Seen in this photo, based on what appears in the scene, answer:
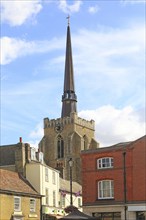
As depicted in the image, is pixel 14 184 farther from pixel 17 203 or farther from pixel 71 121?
pixel 71 121

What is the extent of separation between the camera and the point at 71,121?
4572 inches

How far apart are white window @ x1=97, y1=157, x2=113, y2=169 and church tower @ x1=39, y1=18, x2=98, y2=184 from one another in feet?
197

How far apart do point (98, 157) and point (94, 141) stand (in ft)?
228

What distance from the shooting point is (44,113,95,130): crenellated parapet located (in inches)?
4579

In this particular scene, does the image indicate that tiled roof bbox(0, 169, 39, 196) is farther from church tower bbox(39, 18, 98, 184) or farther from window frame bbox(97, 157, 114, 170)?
church tower bbox(39, 18, 98, 184)

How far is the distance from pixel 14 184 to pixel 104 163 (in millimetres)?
10156

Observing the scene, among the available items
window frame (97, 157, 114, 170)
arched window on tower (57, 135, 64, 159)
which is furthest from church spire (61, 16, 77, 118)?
window frame (97, 157, 114, 170)

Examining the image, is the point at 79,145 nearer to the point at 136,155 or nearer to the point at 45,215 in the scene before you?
the point at 45,215

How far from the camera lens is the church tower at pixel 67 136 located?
113m

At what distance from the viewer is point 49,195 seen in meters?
57.5

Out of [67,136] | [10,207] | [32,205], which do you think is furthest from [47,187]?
[67,136]

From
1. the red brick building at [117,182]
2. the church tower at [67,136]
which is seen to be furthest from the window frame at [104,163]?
the church tower at [67,136]

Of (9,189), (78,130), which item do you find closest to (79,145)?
(78,130)

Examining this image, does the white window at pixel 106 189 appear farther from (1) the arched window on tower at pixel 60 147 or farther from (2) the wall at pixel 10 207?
(1) the arched window on tower at pixel 60 147
